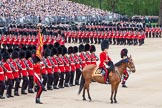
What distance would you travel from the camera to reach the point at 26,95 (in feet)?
66.6

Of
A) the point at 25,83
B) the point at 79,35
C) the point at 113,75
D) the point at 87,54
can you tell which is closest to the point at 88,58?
the point at 87,54

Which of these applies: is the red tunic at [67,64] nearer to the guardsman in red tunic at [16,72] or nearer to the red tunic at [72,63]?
the red tunic at [72,63]

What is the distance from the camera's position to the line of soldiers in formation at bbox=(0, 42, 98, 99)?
1989cm

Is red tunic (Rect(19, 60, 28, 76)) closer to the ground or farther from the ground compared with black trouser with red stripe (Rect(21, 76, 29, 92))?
farther from the ground

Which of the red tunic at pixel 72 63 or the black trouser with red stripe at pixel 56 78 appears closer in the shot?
the black trouser with red stripe at pixel 56 78

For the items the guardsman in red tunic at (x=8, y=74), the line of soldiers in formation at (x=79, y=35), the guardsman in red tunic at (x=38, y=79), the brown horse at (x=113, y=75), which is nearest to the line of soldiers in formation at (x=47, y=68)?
the guardsman in red tunic at (x=8, y=74)

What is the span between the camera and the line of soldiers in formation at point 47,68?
783 inches

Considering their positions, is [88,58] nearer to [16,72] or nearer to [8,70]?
[16,72]

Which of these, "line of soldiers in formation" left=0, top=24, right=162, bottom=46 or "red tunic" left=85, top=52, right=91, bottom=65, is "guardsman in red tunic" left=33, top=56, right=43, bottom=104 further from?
"line of soldiers in formation" left=0, top=24, right=162, bottom=46

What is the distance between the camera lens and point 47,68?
21.2 meters

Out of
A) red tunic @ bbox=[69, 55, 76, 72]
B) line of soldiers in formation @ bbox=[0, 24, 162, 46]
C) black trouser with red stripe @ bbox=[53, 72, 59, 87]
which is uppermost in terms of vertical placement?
red tunic @ bbox=[69, 55, 76, 72]

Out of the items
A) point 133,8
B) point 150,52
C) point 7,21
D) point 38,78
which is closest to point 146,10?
point 133,8

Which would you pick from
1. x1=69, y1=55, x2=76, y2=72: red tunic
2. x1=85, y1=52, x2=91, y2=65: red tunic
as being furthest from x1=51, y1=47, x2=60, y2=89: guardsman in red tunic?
x1=85, y1=52, x2=91, y2=65: red tunic

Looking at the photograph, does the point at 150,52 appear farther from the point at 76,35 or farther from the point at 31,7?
the point at 31,7
